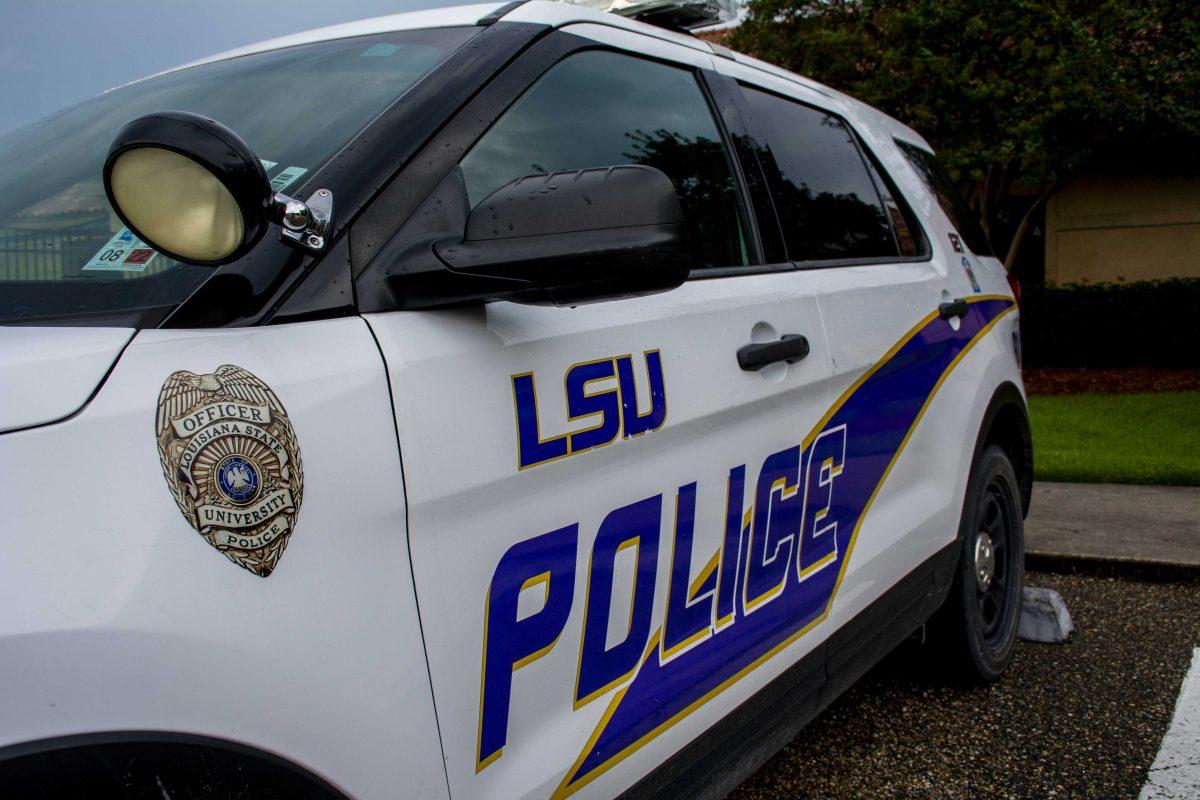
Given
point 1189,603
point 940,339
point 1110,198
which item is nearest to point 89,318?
point 940,339

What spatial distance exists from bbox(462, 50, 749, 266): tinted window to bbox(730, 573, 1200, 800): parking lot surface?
1590 mm

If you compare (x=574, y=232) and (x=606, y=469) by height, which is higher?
(x=574, y=232)

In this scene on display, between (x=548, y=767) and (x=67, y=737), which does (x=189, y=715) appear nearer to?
(x=67, y=737)

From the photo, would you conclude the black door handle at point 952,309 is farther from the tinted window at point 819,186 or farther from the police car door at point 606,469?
the police car door at point 606,469

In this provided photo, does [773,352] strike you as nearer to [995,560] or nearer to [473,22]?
[473,22]

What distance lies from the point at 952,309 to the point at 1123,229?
14969 mm

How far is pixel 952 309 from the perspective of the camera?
3.02m

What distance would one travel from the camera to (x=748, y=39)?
1243 centimetres

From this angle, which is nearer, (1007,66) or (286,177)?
(286,177)

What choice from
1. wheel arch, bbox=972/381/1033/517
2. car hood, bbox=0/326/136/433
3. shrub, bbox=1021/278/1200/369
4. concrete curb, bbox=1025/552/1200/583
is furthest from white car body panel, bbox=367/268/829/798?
shrub, bbox=1021/278/1200/369

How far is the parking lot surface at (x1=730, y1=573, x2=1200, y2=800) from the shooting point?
275 centimetres

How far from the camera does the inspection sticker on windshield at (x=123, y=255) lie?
136 cm

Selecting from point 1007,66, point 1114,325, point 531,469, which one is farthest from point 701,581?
point 1114,325

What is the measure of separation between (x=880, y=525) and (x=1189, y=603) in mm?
2404
